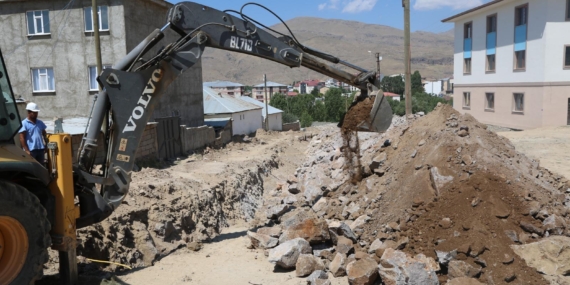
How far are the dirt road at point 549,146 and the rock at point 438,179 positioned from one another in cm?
551

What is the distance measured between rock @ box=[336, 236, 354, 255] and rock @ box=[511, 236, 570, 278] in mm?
2440

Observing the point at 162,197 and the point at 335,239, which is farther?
the point at 162,197

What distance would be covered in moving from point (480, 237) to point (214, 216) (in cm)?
639

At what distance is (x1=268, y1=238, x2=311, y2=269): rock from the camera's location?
787 centimetres

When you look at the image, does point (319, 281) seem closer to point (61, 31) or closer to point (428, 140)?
point (428, 140)

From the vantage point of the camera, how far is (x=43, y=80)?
21.8 m

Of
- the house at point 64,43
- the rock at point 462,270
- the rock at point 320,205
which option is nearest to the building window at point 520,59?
the house at point 64,43

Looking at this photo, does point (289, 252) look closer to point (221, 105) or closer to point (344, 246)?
point (344, 246)

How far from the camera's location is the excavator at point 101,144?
5.14 metres

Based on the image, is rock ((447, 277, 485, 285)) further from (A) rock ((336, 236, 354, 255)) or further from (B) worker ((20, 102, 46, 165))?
(B) worker ((20, 102, 46, 165))

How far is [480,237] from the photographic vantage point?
23.9 ft

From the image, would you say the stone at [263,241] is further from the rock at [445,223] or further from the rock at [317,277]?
the rock at [445,223]

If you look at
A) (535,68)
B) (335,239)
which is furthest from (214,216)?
(535,68)

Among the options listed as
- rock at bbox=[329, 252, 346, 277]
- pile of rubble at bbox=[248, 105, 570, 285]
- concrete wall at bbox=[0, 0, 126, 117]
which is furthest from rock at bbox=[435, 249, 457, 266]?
concrete wall at bbox=[0, 0, 126, 117]
